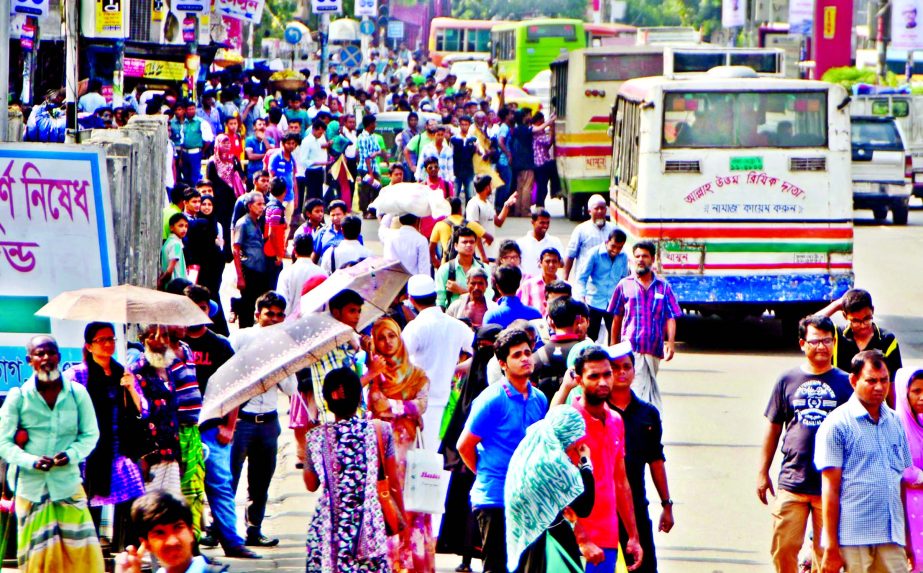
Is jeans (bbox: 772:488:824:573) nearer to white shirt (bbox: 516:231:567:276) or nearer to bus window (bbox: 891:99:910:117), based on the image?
white shirt (bbox: 516:231:567:276)

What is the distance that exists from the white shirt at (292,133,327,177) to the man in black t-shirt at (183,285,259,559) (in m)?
14.0

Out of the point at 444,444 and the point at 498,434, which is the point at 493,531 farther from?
the point at 444,444

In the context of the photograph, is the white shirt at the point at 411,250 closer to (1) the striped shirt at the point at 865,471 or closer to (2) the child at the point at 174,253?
(2) the child at the point at 174,253

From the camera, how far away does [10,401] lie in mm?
7453

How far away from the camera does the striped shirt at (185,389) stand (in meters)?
8.28

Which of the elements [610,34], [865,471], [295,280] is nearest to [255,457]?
[295,280]

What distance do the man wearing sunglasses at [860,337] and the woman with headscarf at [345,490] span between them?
114 inches

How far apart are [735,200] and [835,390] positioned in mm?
8613

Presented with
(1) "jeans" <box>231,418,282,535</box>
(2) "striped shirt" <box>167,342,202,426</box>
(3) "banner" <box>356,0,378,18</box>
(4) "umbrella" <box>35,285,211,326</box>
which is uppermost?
(3) "banner" <box>356,0,378,18</box>

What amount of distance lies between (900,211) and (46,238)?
2252cm

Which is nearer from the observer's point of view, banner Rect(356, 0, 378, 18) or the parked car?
the parked car

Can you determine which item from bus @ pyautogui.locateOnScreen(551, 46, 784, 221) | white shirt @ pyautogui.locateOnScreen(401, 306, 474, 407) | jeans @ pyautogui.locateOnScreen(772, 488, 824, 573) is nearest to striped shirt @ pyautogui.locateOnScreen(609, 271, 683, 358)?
white shirt @ pyautogui.locateOnScreen(401, 306, 474, 407)

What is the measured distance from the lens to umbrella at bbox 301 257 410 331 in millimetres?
9438

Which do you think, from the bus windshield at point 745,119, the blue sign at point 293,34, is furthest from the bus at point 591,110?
the blue sign at point 293,34
